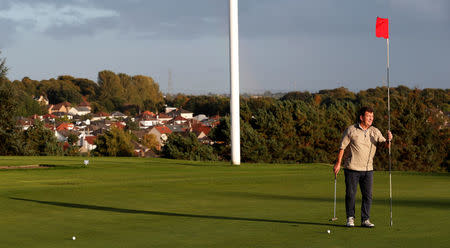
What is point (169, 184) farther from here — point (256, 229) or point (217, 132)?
point (217, 132)

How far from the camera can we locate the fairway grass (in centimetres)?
1098

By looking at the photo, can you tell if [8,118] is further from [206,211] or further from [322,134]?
[206,211]

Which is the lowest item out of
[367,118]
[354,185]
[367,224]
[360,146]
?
[367,224]

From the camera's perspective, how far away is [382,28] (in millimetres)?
14797

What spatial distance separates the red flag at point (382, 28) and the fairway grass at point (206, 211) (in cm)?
357

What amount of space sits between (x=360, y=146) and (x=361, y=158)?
8.1 inches

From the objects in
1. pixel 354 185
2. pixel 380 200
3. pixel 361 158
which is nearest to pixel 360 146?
pixel 361 158

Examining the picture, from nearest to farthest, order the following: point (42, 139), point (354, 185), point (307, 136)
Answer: point (354, 185)
point (42, 139)
point (307, 136)

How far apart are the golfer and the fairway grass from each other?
415 mm

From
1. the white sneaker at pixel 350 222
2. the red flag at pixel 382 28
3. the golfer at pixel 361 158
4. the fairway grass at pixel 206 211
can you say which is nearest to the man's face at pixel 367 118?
the golfer at pixel 361 158

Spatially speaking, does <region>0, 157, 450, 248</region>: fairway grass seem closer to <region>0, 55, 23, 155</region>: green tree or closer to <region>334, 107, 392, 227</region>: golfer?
<region>334, 107, 392, 227</region>: golfer

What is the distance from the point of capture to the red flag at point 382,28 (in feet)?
48.2

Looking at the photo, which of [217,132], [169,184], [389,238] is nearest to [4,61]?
[217,132]

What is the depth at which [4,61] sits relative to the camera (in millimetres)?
52000
